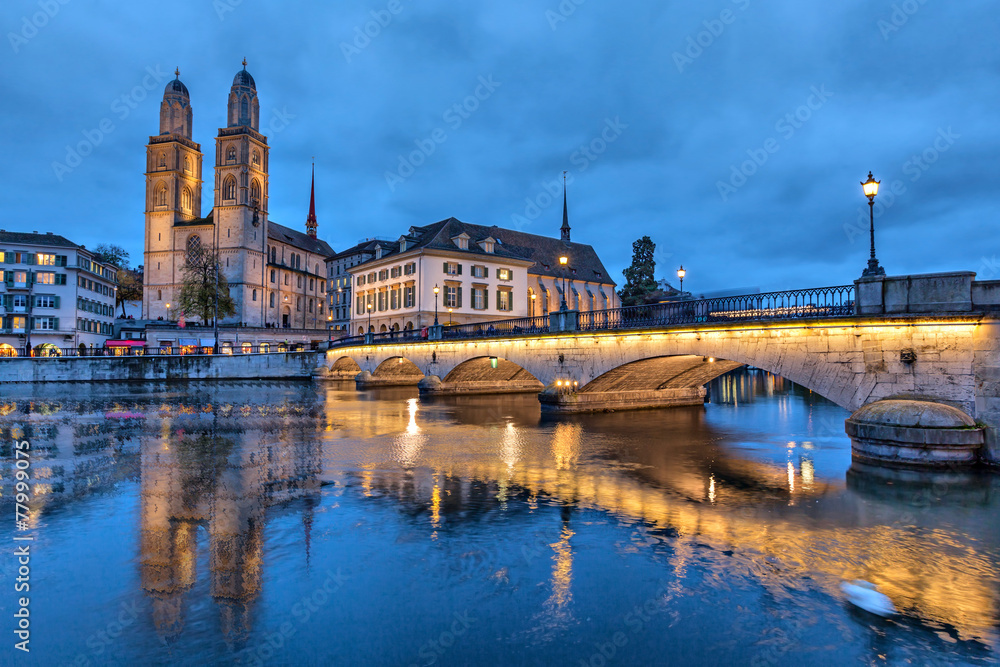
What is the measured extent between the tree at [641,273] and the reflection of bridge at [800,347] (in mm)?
35455

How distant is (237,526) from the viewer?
9617 millimetres

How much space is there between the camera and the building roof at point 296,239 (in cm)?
10162

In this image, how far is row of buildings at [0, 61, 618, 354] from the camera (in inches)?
2454

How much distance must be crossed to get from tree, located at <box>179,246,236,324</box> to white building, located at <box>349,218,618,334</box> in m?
23.8

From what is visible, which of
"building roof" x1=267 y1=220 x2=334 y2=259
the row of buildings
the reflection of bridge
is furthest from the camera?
"building roof" x1=267 y1=220 x2=334 y2=259

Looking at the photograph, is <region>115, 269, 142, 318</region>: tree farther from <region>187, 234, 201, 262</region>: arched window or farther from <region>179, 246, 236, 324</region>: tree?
<region>179, 246, 236, 324</region>: tree

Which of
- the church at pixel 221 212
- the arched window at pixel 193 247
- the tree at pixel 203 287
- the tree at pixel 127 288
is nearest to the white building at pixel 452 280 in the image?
the tree at pixel 203 287

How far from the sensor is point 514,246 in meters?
73.8

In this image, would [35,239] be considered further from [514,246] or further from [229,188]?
[514,246]

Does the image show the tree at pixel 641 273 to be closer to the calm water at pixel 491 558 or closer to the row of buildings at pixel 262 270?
the row of buildings at pixel 262 270

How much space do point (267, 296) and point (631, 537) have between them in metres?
95.2

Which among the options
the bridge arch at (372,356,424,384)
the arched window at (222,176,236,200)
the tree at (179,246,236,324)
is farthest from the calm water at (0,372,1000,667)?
the arched window at (222,176,236,200)

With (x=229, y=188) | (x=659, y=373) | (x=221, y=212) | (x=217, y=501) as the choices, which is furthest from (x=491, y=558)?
(x=229, y=188)

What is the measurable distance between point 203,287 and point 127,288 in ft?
116
